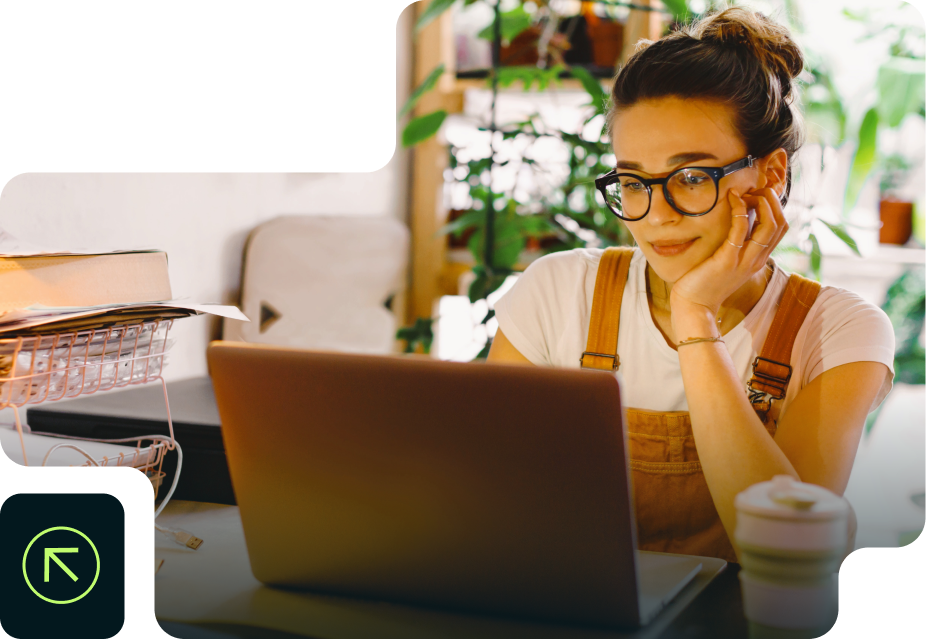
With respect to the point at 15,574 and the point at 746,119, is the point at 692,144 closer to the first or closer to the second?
the point at 746,119

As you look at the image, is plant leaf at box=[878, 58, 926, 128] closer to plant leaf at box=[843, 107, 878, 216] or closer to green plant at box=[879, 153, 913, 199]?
plant leaf at box=[843, 107, 878, 216]

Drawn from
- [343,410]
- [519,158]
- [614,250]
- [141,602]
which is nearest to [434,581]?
[343,410]

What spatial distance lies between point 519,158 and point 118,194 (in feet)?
3.85

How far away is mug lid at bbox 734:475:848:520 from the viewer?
1.67ft

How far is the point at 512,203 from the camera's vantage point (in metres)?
2.08

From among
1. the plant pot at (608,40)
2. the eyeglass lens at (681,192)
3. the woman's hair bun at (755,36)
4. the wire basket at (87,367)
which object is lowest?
the wire basket at (87,367)

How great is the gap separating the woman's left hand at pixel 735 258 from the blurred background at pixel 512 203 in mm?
602

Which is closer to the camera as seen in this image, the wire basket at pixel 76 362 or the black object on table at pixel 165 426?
the wire basket at pixel 76 362

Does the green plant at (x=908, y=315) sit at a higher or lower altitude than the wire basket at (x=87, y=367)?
lower

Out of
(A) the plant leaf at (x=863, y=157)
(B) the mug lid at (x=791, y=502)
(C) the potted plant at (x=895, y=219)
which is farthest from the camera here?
(C) the potted plant at (x=895, y=219)

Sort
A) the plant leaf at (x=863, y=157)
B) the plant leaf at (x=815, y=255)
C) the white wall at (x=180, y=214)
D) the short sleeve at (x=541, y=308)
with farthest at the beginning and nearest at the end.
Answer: the plant leaf at (x=863, y=157)
the plant leaf at (x=815, y=255)
the short sleeve at (x=541, y=308)
the white wall at (x=180, y=214)

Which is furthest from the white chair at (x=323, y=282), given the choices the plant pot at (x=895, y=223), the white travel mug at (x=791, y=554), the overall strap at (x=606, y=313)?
the plant pot at (x=895, y=223)

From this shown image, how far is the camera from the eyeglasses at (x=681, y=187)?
37.1 inches

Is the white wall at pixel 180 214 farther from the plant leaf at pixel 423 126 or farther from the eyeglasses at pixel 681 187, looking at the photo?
the eyeglasses at pixel 681 187
